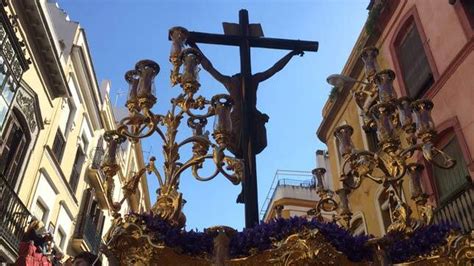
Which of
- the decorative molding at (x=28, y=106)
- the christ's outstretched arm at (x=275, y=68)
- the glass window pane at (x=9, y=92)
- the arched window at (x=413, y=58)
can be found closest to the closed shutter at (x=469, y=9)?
the arched window at (x=413, y=58)

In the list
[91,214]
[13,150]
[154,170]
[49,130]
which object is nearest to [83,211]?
[91,214]

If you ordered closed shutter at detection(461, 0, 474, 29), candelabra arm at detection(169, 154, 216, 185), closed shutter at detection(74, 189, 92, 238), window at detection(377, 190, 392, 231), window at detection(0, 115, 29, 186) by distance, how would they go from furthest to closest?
closed shutter at detection(74, 189, 92, 238) → window at detection(377, 190, 392, 231) → window at detection(0, 115, 29, 186) → closed shutter at detection(461, 0, 474, 29) → candelabra arm at detection(169, 154, 216, 185)

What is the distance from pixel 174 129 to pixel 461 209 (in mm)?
6158

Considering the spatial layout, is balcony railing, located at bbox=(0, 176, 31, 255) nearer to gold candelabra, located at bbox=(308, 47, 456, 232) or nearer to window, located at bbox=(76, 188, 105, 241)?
window, located at bbox=(76, 188, 105, 241)

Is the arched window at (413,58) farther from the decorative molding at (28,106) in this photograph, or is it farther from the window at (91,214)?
the window at (91,214)

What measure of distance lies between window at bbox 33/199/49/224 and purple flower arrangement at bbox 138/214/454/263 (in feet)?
37.3

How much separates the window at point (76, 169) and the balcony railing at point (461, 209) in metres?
12.9

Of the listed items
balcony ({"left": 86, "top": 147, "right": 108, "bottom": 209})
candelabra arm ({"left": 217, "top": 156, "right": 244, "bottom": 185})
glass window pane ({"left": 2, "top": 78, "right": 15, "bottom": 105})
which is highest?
balcony ({"left": 86, "top": 147, "right": 108, "bottom": 209})

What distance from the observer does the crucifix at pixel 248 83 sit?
4621 millimetres

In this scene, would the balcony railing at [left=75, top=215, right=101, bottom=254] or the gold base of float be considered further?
the balcony railing at [left=75, top=215, right=101, bottom=254]

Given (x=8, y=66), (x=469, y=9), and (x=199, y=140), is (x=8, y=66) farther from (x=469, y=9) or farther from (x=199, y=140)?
(x=469, y=9)

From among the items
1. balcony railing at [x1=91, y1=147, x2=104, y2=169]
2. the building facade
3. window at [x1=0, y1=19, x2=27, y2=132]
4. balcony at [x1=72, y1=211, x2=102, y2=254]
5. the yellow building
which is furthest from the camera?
balcony railing at [x1=91, y1=147, x2=104, y2=169]

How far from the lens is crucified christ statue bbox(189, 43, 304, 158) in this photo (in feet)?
16.6

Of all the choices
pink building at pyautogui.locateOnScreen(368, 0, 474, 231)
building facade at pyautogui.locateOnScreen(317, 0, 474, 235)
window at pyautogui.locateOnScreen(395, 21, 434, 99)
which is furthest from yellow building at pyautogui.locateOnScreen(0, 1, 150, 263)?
window at pyautogui.locateOnScreen(395, 21, 434, 99)
